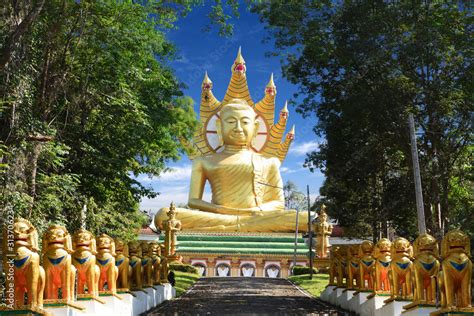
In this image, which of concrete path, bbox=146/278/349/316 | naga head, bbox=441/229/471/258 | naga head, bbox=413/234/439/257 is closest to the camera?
naga head, bbox=441/229/471/258

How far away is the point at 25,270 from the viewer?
6902 mm

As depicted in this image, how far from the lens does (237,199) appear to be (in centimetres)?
3167

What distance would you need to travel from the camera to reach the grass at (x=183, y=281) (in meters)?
17.6

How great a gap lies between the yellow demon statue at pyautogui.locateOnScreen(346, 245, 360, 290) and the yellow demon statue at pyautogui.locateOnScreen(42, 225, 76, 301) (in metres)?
6.45

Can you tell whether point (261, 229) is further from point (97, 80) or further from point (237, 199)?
point (97, 80)

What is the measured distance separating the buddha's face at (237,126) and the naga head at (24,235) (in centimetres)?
2476

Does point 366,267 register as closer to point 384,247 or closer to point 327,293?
point 384,247

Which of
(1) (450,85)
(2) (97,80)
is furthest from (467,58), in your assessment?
(2) (97,80)

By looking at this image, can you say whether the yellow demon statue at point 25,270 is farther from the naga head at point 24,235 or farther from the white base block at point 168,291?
the white base block at point 168,291

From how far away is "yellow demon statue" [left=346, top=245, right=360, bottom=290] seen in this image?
12.2 m

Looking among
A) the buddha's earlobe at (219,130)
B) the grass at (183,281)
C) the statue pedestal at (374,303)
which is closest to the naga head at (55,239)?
the statue pedestal at (374,303)

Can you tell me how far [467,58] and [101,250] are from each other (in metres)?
9.99

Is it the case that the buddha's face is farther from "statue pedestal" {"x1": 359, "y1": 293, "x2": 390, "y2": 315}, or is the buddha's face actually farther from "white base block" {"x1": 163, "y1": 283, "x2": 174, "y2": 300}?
"statue pedestal" {"x1": 359, "y1": 293, "x2": 390, "y2": 315}

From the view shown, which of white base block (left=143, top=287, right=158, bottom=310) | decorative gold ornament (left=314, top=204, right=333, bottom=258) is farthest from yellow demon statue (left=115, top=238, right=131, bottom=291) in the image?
decorative gold ornament (left=314, top=204, right=333, bottom=258)
